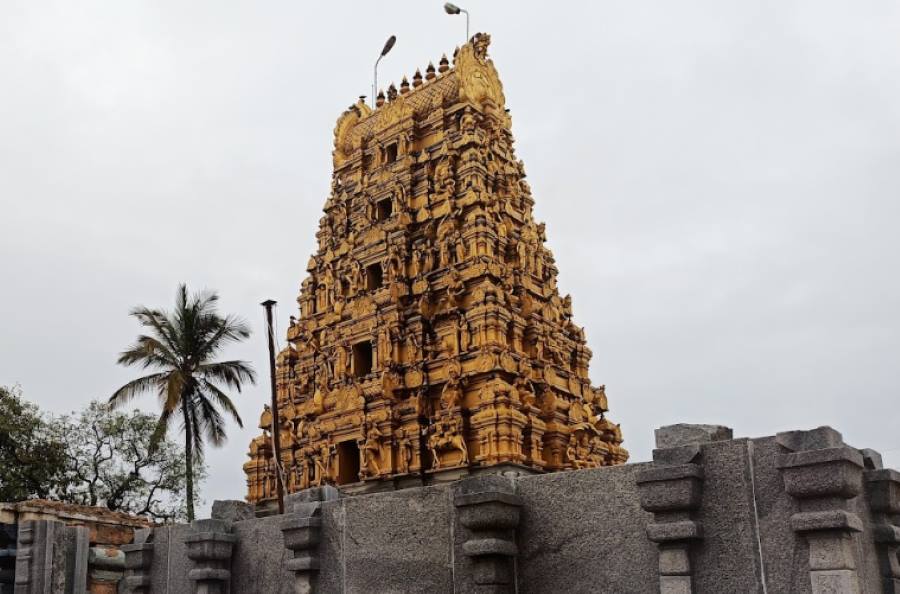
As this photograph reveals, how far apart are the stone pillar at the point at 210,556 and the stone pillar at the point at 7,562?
399cm

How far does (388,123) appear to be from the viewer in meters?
34.6

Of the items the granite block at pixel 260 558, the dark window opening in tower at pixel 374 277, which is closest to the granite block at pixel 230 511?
the granite block at pixel 260 558

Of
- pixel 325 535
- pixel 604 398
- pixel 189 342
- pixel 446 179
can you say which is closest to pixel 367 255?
pixel 446 179

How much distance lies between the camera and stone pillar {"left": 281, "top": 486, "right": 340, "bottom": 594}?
30.5 feet

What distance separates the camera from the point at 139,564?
11.2 metres

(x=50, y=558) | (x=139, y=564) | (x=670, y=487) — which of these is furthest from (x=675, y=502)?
(x=50, y=558)

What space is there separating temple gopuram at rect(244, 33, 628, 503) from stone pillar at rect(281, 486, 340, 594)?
692 inches

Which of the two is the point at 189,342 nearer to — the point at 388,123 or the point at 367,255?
the point at 367,255

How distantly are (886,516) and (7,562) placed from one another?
11318 millimetres

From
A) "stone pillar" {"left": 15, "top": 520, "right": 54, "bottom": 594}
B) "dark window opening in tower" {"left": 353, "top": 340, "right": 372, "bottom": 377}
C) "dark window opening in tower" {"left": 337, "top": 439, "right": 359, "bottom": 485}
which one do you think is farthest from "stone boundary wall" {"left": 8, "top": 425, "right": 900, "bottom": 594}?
"dark window opening in tower" {"left": 353, "top": 340, "right": 372, "bottom": 377}

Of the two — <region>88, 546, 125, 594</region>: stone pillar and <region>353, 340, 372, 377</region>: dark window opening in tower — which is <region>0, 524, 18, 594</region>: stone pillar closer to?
<region>88, 546, 125, 594</region>: stone pillar

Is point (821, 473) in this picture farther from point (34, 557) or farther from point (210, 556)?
point (34, 557)

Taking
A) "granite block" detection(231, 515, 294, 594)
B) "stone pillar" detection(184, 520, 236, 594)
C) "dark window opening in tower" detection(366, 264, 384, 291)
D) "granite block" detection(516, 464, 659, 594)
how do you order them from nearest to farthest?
"granite block" detection(516, 464, 659, 594)
"granite block" detection(231, 515, 294, 594)
"stone pillar" detection(184, 520, 236, 594)
"dark window opening in tower" detection(366, 264, 384, 291)

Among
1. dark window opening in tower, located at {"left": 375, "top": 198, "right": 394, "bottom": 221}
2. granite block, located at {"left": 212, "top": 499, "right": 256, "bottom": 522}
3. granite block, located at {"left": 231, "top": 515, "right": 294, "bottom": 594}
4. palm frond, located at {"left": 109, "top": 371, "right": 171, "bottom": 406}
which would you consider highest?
dark window opening in tower, located at {"left": 375, "top": 198, "right": 394, "bottom": 221}
